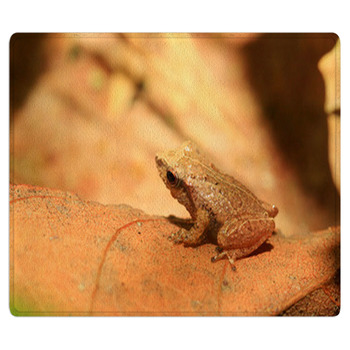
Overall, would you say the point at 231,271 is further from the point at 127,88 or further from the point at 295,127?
the point at 127,88

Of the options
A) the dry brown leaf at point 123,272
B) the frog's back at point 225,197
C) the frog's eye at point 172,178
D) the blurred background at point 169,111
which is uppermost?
the blurred background at point 169,111

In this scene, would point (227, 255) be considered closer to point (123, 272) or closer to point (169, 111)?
point (123, 272)

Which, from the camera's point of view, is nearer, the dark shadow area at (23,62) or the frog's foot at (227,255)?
the frog's foot at (227,255)

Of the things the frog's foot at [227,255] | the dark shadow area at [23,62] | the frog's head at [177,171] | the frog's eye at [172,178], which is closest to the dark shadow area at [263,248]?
the frog's foot at [227,255]

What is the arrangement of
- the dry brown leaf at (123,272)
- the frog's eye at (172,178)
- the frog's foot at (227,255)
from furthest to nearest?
the frog's eye at (172,178), the frog's foot at (227,255), the dry brown leaf at (123,272)

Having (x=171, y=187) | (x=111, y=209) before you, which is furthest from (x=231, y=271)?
(x=111, y=209)

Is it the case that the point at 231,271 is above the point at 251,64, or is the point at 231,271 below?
below

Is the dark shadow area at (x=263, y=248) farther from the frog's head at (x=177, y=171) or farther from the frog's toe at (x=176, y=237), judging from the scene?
the frog's head at (x=177, y=171)

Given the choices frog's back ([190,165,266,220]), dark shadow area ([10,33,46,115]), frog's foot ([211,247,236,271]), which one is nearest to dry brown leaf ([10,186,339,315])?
frog's foot ([211,247,236,271])
